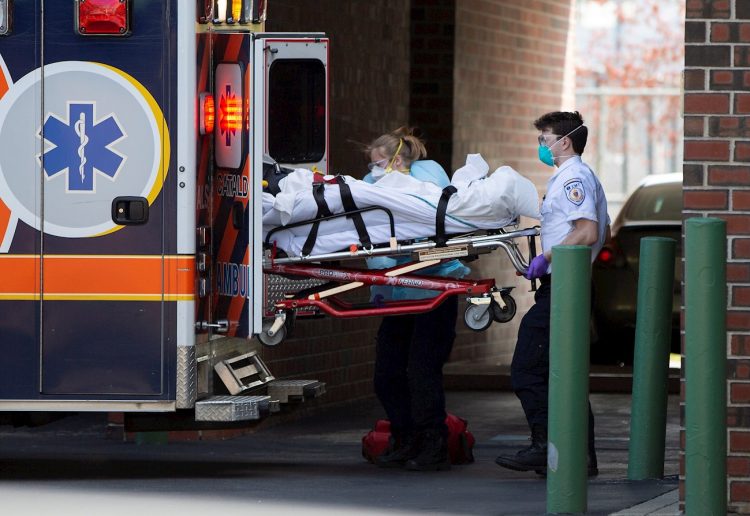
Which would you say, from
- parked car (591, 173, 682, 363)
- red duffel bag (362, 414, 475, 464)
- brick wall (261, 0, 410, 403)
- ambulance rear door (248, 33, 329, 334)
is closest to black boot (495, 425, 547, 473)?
red duffel bag (362, 414, 475, 464)

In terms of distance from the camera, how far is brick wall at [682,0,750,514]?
6.81 metres

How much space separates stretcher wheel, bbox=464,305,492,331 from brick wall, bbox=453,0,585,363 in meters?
5.18

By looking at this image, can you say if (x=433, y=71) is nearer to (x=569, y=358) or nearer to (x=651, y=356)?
(x=651, y=356)

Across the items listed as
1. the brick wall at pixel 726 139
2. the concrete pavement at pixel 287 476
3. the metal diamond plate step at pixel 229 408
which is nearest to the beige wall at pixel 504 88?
the concrete pavement at pixel 287 476

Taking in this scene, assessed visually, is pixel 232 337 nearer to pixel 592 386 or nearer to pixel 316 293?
pixel 316 293

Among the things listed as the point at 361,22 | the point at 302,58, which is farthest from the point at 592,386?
the point at 302,58

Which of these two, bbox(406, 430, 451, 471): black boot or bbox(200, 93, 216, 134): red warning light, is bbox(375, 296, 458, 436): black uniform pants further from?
bbox(200, 93, 216, 134): red warning light

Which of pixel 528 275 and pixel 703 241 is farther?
pixel 528 275

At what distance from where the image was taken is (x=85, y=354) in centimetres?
784

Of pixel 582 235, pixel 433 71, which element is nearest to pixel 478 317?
pixel 582 235

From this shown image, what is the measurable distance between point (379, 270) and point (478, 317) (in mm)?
523

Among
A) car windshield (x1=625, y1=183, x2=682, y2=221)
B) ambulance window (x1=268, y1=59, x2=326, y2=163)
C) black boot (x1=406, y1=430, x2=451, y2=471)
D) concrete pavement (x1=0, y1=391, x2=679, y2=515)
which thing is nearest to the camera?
concrete pavement (x1=0, y1=391, x2=679, y2=515)

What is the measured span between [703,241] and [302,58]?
3.24m

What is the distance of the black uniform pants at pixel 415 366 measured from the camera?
8586 mm
